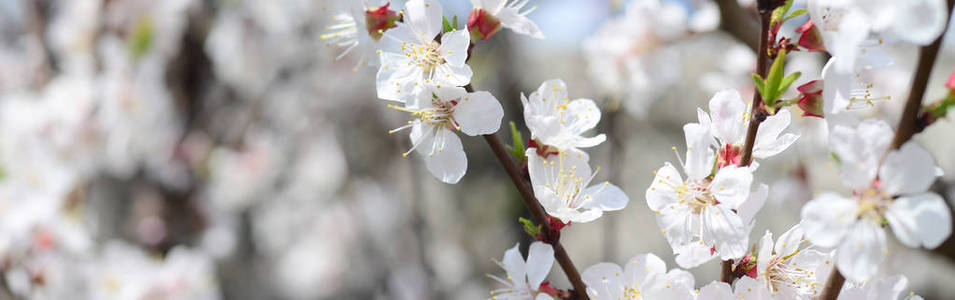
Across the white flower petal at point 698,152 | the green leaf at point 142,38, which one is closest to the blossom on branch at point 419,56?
the white flower petal at point 698,152

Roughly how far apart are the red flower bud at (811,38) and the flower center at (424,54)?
0.38 meters

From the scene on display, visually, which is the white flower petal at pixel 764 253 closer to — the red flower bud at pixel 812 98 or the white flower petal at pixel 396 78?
the red flower bud at pixel 812 98

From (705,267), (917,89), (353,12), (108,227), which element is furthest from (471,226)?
(917,89)

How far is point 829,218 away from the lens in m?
0.57

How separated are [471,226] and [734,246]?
10.7 feet

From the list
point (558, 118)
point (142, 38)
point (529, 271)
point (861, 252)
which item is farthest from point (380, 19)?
point (142, 38)

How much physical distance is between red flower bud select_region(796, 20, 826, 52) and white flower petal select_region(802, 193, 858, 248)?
175 mm

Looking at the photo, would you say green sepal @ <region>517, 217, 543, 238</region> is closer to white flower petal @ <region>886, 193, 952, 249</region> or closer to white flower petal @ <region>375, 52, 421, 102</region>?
white flower petal @ <region>375, 52, 421, 102</region>

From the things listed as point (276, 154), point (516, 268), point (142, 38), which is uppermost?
point (516, 268)

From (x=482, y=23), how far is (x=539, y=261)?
0.28m

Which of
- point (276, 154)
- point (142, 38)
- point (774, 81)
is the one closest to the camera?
point (774, 81)

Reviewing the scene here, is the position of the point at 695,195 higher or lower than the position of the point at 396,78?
lower

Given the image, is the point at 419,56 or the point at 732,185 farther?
the point at 419,56

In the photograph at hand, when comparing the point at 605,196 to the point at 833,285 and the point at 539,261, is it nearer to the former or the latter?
the point at 539,261
